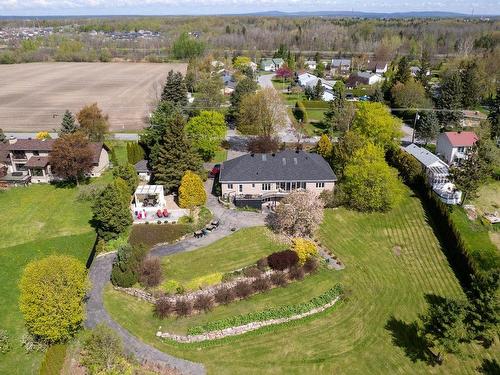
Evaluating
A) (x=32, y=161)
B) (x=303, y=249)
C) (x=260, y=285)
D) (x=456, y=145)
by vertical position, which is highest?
(x=456, y=145)

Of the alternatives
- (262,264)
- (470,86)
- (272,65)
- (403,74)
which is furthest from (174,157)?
(272,65)

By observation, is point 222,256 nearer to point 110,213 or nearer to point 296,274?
point 296,274

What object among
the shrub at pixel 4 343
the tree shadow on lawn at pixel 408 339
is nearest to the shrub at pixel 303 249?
the tree shadow on lawn at pixel 408 339

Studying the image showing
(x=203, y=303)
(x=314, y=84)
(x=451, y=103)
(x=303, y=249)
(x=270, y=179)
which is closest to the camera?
(x=203, y=303)

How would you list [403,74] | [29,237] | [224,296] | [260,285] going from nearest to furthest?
[224,296] < [260,285] < [29,237] < [403,74]

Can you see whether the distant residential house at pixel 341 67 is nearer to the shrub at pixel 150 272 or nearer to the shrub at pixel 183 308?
the shrub at pixel 150 272

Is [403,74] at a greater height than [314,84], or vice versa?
[403,74]

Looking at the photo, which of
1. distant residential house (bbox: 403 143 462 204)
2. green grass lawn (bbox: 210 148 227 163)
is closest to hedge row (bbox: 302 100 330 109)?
green grass lawn (bbox: 210 148 227 163)

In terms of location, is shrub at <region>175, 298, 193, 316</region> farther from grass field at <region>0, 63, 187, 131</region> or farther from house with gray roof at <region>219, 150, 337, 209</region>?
grass field at <region>0, 63, 187, 131</region>
